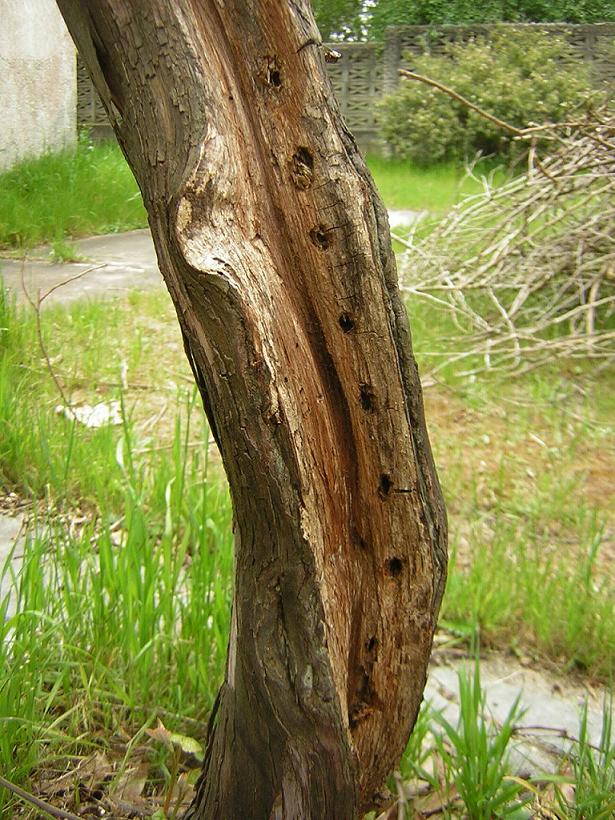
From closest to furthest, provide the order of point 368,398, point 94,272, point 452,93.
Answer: point 368,398 → point 452,93 → point 94,272

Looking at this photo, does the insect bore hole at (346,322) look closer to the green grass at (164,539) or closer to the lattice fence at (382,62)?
the green grass at (164,539)

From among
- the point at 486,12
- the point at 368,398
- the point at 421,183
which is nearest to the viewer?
the point at 368,398

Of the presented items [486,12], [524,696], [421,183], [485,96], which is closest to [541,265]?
[524,696]

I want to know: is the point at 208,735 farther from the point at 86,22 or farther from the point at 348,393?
the point at 86,22

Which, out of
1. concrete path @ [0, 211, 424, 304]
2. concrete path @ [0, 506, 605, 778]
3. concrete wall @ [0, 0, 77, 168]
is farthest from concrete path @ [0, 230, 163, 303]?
concrete path @ [0, 506, 605, 778]

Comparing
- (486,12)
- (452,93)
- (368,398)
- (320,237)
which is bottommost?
(368,398)

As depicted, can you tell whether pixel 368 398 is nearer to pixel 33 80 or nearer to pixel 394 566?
pixel 394 566

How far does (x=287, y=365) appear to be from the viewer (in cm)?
118

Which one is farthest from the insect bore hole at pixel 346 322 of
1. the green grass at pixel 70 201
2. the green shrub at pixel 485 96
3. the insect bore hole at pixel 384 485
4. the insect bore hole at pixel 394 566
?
the green shrub at pixel 485 96

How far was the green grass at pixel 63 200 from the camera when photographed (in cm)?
642

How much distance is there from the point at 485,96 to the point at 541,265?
9.00 m

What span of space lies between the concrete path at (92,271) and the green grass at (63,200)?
0.63ft

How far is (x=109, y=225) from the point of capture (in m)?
7.41

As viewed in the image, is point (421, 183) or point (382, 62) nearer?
point (421, 183)
